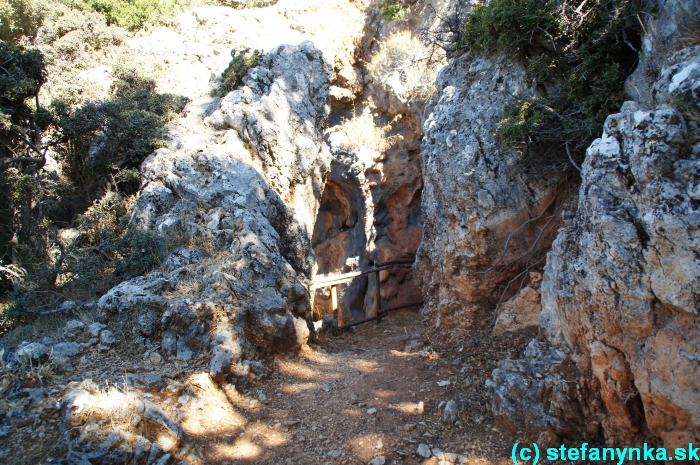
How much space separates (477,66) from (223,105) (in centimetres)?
487

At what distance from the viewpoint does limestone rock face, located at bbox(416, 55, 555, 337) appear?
564cm

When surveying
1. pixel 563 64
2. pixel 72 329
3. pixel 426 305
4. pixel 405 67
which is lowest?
pixel 426 305

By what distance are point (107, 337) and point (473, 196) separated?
4.87 m

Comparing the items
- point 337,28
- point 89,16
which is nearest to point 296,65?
point 337,28

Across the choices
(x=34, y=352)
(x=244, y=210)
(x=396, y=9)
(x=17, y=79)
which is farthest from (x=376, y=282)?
(x=17, y=79)

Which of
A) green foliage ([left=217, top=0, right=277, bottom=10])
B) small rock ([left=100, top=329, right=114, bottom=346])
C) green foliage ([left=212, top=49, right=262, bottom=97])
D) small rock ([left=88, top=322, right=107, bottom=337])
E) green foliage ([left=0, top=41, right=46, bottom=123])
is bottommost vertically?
small rock ([left=100, top=329, right=114, bottom=346])

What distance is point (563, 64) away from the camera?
5.15 metres

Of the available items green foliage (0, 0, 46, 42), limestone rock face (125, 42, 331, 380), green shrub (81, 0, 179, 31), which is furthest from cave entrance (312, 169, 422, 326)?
green foliage (0, 0, 46, 42)

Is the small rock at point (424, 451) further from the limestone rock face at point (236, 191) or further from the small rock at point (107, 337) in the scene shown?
the small rock at point (107, 337)

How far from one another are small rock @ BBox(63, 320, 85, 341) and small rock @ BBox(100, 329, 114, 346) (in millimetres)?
273

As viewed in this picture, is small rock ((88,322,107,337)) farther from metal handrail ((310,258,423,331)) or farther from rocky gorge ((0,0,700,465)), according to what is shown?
metal handrail ((310,258,423,331))

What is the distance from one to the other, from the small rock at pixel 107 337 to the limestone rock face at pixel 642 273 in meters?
4.52

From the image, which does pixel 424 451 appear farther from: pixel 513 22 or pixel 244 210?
pixel 513 22

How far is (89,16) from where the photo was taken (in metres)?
11.6
